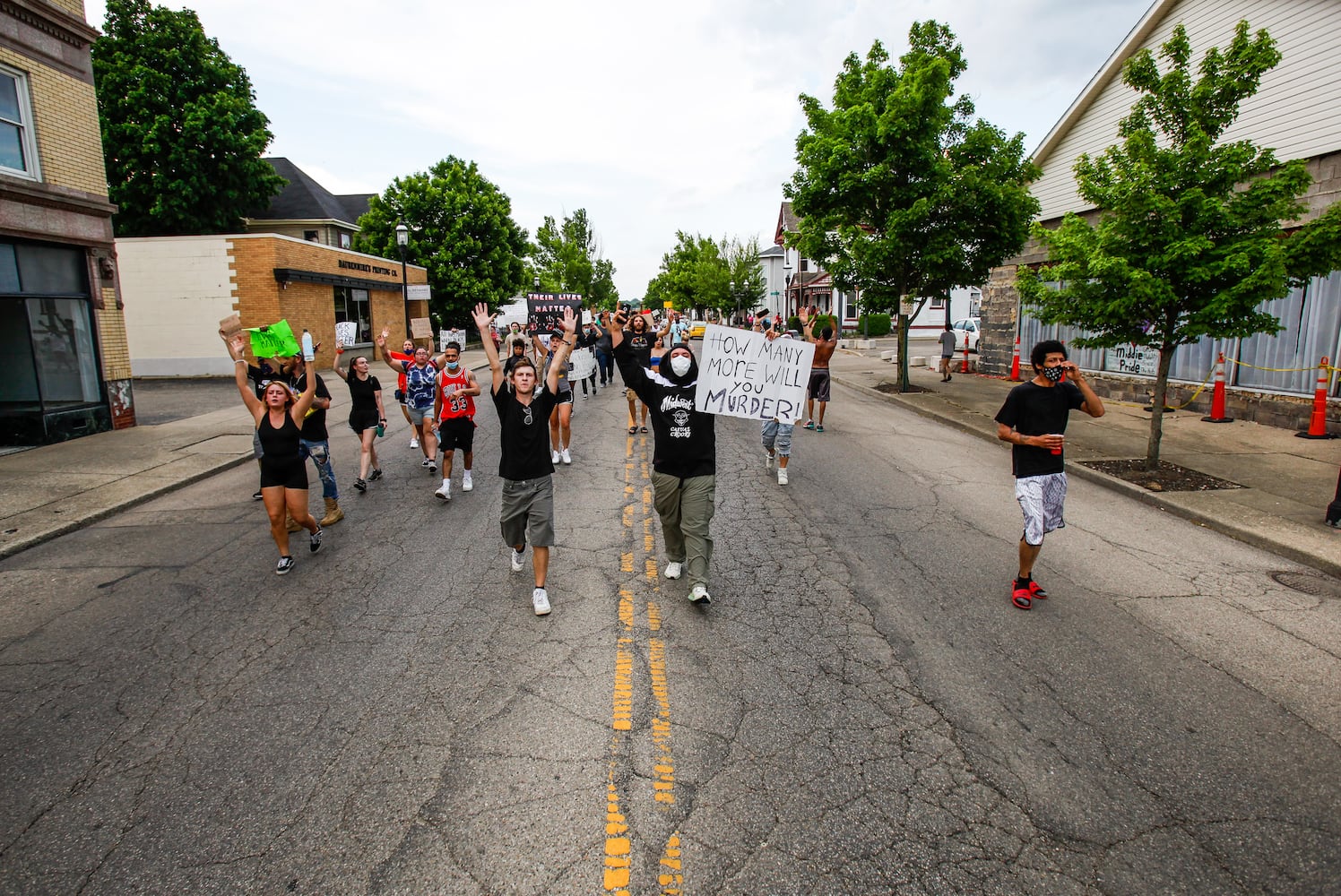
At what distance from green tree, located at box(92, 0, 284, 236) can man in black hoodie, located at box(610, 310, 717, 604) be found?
31.6 metres

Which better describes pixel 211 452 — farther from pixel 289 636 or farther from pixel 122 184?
pixel 122 184

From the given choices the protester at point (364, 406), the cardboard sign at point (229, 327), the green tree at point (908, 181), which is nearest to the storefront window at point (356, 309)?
the green tree at point (908, 181)

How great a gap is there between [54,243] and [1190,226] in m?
16.9

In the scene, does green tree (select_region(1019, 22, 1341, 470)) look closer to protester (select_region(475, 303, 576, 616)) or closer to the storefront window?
protester (select_region(475, 303, 576, 616))

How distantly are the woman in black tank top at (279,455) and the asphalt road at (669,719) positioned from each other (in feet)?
1.53

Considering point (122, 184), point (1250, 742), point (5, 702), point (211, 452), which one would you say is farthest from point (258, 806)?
point (122, 184)

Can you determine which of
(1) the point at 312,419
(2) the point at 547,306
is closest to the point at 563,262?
(2) the point at 547,306

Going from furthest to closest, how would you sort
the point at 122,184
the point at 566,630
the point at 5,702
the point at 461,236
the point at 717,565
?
1. the point at 461,236
2. the point at 122,184
3. the point at 717,565
4. the point at 566,630
5. the point at 5,702

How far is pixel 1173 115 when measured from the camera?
30.5ft

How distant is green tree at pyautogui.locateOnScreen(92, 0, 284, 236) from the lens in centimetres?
2886

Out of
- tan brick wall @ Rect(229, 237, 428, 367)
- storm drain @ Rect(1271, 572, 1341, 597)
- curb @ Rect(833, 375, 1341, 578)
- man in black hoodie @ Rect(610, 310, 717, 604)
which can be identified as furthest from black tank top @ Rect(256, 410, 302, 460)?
tan brick wall @ Rect(229, 237, 428, 367)

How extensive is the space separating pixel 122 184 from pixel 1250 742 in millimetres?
37188

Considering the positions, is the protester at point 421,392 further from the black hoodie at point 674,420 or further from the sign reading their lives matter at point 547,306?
the sign reading their lives matter at point 547,306

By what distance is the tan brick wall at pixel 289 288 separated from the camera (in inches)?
929
